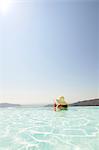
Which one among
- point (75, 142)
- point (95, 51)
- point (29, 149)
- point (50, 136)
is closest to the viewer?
point (29, 149)

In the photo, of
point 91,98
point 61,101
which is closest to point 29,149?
point 61,101

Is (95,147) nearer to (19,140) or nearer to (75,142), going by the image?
(75,142)

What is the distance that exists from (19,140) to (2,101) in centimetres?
899

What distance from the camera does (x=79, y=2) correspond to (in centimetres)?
944

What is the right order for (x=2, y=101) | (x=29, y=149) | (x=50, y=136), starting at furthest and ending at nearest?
1. (x=2, y=101)
2. (x=50, y=136)
3. (x=29, y=149)

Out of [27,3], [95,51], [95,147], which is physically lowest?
[95,147]

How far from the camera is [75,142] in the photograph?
135 inches

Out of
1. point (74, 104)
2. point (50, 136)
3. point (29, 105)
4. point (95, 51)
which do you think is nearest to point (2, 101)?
point (29, 105)

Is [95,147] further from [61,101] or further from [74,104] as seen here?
[74,104]

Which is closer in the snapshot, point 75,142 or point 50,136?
point 75,142

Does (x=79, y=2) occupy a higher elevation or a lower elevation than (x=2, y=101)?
higher

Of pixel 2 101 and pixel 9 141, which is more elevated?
pixel 2 101

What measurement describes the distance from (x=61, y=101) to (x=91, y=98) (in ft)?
14.0

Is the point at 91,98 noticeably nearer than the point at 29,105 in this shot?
Yes
